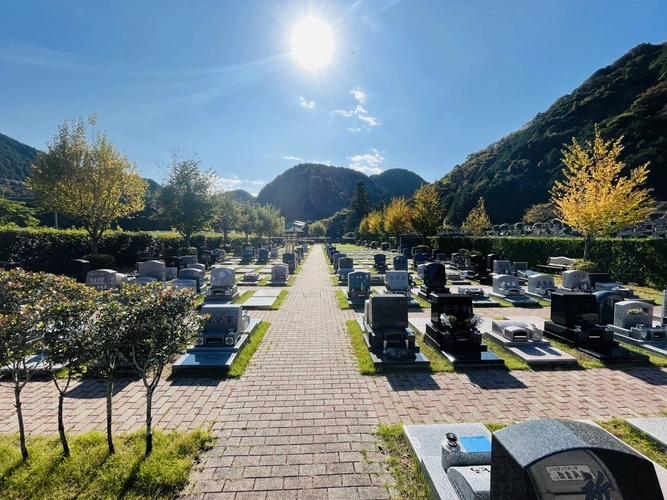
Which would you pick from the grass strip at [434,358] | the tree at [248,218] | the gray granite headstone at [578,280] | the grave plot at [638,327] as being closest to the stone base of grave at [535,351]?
the grass strip at [434,358]

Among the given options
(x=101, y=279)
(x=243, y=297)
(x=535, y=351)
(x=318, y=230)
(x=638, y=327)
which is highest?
(x=318, y=230)

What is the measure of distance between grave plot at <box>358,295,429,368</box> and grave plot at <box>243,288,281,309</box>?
20.4 ft

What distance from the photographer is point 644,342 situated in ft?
28.8

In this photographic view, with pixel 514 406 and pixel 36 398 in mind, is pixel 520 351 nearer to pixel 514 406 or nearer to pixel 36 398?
pixel 514 406

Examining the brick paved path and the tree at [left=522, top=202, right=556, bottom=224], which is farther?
the tree at [left=522, top=202, right=556, bottom=224]

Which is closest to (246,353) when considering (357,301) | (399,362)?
(399,362)

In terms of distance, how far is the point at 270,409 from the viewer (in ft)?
18.6

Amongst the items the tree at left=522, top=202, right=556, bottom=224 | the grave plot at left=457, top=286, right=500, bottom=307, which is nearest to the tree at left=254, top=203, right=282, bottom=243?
the grave plot at left=457, top=286, right=500, bottom=307

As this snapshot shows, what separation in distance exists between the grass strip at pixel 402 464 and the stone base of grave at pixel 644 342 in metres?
8.00

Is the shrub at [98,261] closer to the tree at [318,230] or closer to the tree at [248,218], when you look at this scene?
the tree at [248,218]

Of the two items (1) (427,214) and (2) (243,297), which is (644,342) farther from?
(1) (427,214)

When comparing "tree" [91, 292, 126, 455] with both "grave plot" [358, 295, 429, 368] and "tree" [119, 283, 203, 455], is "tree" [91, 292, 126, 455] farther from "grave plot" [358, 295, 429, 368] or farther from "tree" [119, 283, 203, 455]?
"grave plot" [358, 295, 429, 368]

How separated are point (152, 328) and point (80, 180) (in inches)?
1000

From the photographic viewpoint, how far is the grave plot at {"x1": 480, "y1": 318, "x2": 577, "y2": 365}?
25.2 ft
